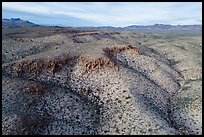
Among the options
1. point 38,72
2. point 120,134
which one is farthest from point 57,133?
point 38,72

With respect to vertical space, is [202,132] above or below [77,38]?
below

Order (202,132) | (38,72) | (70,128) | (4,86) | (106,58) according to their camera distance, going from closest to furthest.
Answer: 1. (70,128)
2. (202,132)
3. (4,86)
4. (38,72)
5. (106,58)

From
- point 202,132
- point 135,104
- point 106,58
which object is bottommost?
point 202,132

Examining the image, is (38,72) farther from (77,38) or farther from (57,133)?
(77,38)

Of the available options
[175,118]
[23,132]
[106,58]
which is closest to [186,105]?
[175,118]

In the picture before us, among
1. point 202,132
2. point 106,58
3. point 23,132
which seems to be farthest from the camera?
point 106,58

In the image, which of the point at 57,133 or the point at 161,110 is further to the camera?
the point at 161,110
